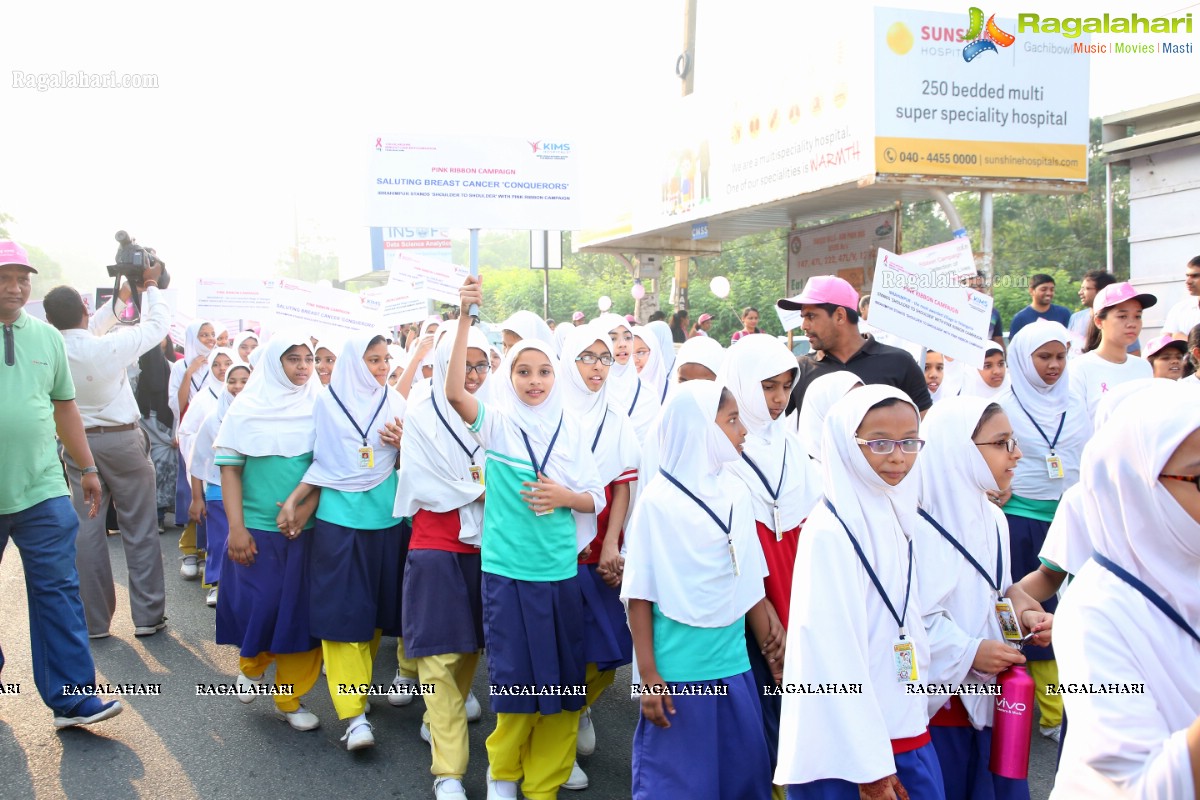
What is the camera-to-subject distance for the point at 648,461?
3.82 metres

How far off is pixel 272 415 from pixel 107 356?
1657 millimetres

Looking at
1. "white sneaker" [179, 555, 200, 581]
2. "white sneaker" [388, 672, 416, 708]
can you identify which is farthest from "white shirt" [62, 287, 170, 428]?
"white sneaker" [388, 672, 416, 708]

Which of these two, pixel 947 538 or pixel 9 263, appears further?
pixel 9 263

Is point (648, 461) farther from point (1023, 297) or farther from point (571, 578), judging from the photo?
point (1023, 297)

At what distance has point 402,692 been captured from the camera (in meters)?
4.84

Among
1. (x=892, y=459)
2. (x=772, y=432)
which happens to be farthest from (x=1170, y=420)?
(x=772, y=432)

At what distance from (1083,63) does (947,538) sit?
7819 millimetres

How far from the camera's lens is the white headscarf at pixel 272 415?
452cm

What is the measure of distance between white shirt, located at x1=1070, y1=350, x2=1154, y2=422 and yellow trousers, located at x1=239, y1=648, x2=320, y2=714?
14.2ft

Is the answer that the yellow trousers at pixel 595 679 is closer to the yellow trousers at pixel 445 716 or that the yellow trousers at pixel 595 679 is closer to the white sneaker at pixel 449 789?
the yellow trousers at pixel 445 716

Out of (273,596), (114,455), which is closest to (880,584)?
(273,596)

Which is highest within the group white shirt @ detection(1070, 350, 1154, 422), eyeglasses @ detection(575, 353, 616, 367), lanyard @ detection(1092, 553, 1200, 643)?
eyeglasses @ detection(575, 353, 616, 367)

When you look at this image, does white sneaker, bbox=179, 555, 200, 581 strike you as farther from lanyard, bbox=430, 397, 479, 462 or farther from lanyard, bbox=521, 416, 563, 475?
lanyard, bbox=521, 416, 563, 475

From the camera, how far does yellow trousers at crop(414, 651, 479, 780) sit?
3.75m
